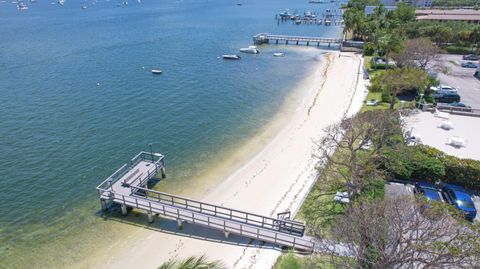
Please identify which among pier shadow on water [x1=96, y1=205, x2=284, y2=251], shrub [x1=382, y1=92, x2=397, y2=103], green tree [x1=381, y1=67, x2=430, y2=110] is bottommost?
pier shadow on water [x1=96, y1=205, x2=284, y2=251]

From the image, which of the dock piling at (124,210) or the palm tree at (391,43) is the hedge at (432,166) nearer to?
the dock piling at (124,210)

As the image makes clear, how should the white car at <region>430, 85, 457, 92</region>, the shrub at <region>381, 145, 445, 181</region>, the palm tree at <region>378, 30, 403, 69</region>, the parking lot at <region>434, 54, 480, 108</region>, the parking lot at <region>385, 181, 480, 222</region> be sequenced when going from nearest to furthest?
the parking lot at <region>385, 181, 480, 222</region> < the shrub at <region>381, 145, 445, 181</region> < the white car at <region>430, 85, 457, 92</region> < the parking lot at <region>434, 54, 480, 108</region> < the palm tree at <region>378, 30, 403, 69</region>

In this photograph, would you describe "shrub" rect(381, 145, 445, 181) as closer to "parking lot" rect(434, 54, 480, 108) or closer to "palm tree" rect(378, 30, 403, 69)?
"parking lot" rect(434, 54, 480, 108)

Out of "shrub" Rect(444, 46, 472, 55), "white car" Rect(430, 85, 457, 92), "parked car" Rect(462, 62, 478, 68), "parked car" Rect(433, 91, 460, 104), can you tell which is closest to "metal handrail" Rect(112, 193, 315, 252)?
"parked car" Rect(433, 91, 460, 104)

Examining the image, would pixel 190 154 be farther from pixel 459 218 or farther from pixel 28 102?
pixel 28 102

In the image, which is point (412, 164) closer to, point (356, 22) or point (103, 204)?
point (103, 204)

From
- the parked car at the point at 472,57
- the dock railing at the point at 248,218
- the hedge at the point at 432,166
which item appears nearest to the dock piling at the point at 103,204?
the dock railing at the point at 248,218
